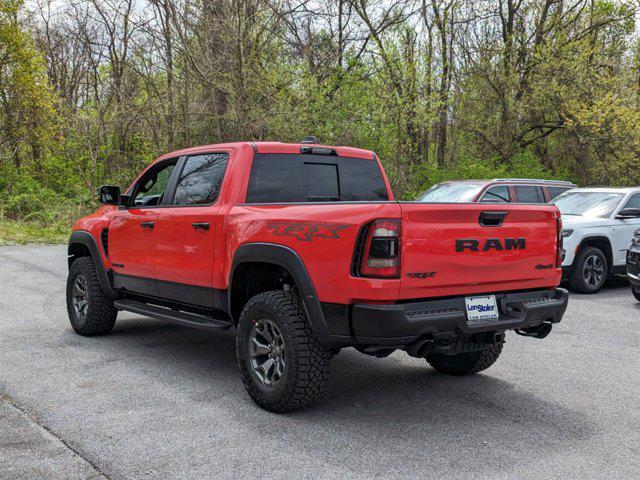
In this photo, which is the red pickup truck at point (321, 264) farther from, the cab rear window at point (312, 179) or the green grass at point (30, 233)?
the green grass at point (30, 233)

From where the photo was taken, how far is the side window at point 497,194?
1157cm

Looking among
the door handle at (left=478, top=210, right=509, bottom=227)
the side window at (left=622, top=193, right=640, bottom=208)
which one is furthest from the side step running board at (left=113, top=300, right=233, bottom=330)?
the side window at (left=622, top=193, right=640, bottom=208)

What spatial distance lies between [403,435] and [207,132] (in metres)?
14.7

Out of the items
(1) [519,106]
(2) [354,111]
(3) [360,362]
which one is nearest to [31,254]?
(2) [354,111]

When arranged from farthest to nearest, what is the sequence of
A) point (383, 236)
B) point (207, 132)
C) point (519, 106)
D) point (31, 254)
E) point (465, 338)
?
point (519, 106)
point (207, 132)
point (31, 254)
point (465, 338)
point (383, 236)

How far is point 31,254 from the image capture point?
48.4 ft

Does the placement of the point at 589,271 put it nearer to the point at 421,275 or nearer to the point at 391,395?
the point at 391,395

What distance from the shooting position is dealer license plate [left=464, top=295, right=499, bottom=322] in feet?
13.9

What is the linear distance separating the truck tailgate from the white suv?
5.91 meters

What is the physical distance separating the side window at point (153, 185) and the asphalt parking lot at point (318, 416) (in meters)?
1.44

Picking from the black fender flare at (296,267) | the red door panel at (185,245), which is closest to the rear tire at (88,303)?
the red door panel at (185,245)

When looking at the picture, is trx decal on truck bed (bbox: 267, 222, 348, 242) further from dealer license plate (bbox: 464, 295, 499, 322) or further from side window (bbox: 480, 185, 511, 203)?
side window (bbox: 480, 185, 511, 203)

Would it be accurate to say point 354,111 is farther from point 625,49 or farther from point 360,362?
point 360,362

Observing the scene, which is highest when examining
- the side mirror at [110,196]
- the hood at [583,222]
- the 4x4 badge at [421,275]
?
the side mirror at [110,196]
